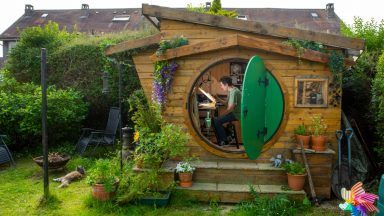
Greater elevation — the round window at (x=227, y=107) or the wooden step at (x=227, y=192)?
the round window at (x=227, y=107)

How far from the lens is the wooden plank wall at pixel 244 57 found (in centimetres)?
625

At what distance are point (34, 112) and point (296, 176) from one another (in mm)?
6051

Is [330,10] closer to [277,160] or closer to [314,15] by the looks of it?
[314,15]

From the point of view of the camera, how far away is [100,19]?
26891 mm

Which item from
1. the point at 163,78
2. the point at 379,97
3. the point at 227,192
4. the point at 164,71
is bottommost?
the point at 227,192

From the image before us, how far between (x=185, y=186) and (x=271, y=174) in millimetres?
1428

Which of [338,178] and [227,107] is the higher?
[227,107]

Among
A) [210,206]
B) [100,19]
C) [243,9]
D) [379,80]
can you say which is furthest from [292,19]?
[210,206]

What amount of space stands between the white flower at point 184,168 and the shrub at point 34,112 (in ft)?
13.4

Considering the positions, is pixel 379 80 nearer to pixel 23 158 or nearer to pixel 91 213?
pixel 91 213

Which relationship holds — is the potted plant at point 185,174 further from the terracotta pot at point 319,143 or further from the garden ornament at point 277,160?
the terracotta pot at point 319,143

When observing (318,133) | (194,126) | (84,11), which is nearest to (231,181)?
(194,126)

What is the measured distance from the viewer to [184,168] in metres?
5.82

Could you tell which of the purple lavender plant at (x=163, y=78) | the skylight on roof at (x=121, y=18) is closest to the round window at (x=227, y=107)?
the purple lavender plant at (x=163, y=78)
